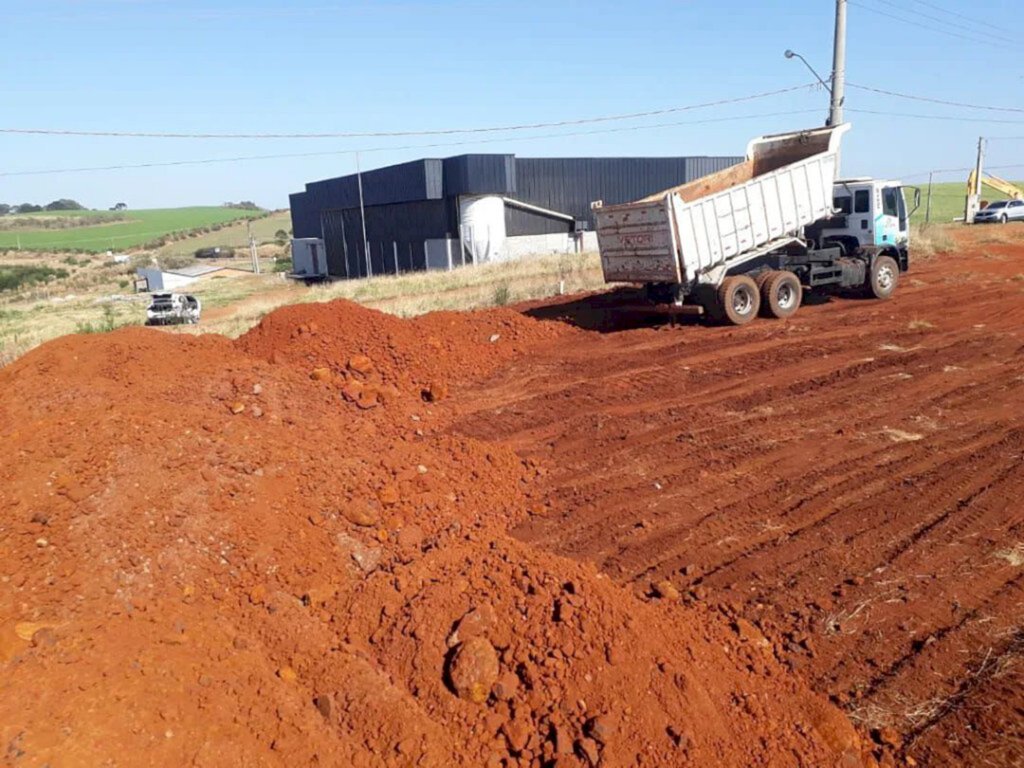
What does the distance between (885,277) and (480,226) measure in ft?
79.3

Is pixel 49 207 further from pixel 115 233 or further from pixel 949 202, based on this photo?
pixel 949 202

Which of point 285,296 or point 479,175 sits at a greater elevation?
point 479,175

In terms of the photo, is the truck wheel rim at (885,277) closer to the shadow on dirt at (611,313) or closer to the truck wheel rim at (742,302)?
the truck wheel rim at (742,302)

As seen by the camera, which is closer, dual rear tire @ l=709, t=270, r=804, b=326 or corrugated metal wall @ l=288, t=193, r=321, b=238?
dual rear tire @ l=709, t=270, r=804, b=326

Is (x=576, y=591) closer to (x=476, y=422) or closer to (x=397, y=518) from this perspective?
(x=397, y=518)

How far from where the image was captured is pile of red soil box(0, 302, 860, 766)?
4.14m

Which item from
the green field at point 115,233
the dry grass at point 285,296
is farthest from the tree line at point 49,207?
the dry grass at point 285,296

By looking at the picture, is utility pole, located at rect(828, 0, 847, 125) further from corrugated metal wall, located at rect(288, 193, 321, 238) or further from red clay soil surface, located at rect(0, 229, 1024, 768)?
corrugated metal wall, located at rect(288, 193, 321, 238)

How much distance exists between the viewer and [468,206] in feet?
128

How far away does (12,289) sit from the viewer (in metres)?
55.6

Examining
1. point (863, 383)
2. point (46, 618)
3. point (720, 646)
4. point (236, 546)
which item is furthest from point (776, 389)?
point (46, 618)

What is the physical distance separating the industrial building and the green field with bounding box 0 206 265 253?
176ft

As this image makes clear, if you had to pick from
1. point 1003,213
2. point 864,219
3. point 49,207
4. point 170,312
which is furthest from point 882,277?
point 49,207

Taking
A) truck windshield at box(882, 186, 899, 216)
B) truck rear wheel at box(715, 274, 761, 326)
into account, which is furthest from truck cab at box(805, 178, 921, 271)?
truck rear wheel at box(715, 274, 761, 326)
